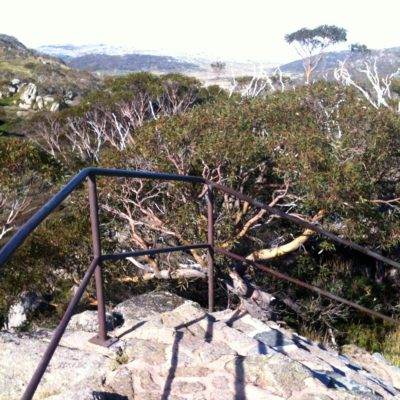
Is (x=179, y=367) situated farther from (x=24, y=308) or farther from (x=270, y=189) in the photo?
(x=24, y=308)

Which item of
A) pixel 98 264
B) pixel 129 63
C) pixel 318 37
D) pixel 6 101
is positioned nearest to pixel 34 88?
pixel 6 101

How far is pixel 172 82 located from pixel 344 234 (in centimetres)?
1899

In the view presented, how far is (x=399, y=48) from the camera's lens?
429 feet

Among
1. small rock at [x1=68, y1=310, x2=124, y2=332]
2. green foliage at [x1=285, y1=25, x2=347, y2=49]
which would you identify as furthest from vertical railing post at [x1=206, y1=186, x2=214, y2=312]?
green foliage at [x1=285, y1=25, x2=347, y2=49]

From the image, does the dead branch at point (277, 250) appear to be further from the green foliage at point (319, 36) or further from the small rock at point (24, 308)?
the green foliage at point (319, 36)

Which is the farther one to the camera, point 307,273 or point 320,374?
point 307,273

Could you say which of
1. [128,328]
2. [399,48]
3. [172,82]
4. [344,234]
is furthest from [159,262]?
[399,48]

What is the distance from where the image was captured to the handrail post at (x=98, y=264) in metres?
2.66

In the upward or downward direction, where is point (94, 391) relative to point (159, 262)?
upward

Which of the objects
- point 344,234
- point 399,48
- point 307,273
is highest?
point 399,48

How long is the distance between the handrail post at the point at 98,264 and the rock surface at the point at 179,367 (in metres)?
0.07

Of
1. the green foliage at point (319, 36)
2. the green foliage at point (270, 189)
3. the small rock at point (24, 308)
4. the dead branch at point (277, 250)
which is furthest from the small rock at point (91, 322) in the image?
the green foliage at point (319, 36)

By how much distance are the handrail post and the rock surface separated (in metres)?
0.07

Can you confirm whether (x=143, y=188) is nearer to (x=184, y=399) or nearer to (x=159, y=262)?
(x=159, y=262)
